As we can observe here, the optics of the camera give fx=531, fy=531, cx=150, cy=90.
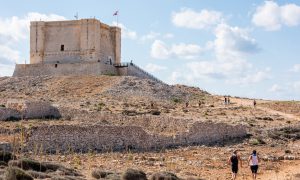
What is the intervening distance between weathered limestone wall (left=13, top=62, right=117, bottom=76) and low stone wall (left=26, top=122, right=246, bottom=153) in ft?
89.5

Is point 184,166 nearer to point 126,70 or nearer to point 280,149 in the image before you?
point 280,149

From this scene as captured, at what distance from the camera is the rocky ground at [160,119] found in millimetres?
20891

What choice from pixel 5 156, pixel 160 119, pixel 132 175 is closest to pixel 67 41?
pixel 160 119

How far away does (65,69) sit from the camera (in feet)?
182

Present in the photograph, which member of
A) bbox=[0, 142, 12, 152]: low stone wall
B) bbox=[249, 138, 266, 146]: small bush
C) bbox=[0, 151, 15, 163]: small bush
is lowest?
bbox=[249, 138, 266, 146]: small bush

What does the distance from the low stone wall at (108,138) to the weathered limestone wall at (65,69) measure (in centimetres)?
2728

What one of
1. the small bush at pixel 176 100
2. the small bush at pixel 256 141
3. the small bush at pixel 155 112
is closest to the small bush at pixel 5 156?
the small bush at pixel 256 141

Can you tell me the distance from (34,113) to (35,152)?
31.3 ft

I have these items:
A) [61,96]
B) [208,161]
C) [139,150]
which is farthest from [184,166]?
[61,96]

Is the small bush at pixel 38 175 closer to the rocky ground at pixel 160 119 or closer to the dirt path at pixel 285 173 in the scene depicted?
the rocky ground at pixel 160 119

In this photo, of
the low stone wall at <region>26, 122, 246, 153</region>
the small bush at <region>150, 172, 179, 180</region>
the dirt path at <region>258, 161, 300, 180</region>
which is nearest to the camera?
the small bush at <region>150, 172, 179, 180</region>

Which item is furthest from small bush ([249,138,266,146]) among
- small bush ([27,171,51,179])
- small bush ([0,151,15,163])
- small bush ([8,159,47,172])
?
small bush ([27,171,51,179])

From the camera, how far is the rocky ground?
822 inches

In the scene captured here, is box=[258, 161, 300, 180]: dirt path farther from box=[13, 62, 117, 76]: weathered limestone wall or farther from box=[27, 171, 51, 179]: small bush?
box=[13, 62, 117, 76]: weathered limestone wall
